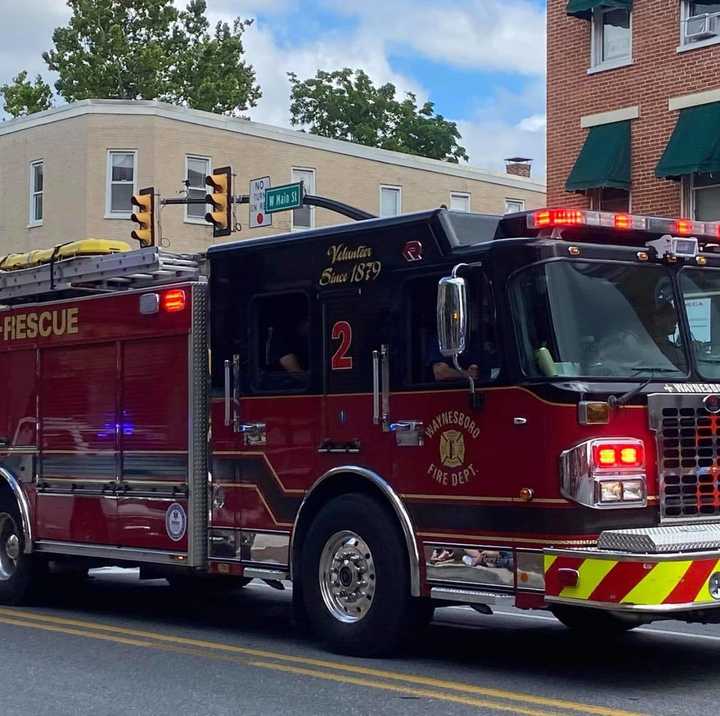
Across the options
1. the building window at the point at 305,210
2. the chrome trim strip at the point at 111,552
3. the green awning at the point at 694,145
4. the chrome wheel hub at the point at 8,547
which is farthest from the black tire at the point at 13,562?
the building window at the point at 305,210

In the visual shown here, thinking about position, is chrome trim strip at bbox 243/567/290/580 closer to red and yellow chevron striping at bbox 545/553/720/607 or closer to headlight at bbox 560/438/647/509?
red and yellow chevron striping at bbox 545/553/720/607

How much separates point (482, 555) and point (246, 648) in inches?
84.5

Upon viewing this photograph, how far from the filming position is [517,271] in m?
8.09

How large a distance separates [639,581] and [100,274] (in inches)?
220

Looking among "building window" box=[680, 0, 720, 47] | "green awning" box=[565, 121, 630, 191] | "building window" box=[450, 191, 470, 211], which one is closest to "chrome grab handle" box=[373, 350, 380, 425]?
"green awning" box=[565, 121, 630, 191]

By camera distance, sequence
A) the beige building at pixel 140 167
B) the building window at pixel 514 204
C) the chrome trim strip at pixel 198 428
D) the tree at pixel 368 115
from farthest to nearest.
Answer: the tree at pixel 368 115 < the building window at pixel 514 204 < the beige building at pixel 140 167 < the chrome trim strip at pixel 198 428

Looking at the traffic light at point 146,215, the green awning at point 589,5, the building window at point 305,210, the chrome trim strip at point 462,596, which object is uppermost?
the green awning at point 589,5

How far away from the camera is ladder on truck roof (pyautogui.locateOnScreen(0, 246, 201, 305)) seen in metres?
10.7

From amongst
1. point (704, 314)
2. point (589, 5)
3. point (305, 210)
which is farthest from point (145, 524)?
point (305, 210)

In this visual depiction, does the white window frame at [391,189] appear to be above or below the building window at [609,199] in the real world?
above

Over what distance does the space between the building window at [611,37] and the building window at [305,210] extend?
1282cm

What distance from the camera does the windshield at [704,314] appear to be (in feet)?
27.6

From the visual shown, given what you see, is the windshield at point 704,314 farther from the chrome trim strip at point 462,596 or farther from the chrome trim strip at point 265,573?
the chrome trim strip at point 265,573

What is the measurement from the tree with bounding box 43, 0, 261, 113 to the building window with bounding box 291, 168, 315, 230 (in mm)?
14335
